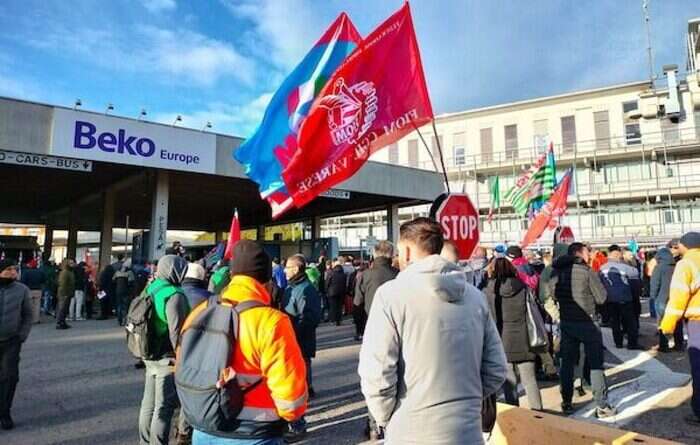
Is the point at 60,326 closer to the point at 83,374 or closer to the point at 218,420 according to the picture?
the point at 83,374

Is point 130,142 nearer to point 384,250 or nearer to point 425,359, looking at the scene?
point 384,250

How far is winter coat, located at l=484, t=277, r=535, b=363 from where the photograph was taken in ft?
16.3


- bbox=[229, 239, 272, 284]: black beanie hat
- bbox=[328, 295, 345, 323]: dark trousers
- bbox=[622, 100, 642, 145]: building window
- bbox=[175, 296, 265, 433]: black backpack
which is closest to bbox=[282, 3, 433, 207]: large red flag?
bbox=[229, 239, 272, 284]: black beanie hat

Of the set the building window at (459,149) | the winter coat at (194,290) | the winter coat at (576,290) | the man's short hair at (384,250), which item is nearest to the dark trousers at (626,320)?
the winter coat at (576,290)

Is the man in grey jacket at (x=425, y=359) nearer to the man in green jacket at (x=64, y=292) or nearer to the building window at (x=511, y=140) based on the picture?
the man in green jacket at (x=64, y=292)

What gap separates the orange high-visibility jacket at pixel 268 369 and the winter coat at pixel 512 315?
3.15 m

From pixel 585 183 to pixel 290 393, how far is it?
46357mm

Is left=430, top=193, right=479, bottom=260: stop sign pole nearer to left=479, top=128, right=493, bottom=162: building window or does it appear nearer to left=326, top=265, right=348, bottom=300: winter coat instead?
left=326, top=265, right=348, bottom=300: winter coat

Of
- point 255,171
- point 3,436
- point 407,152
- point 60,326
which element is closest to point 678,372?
point 255,171

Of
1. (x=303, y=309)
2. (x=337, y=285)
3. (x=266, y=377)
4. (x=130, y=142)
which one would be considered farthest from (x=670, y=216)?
(x=266, y=377)

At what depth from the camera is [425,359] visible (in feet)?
7.56

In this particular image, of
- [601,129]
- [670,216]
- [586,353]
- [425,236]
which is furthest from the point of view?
[601,129]

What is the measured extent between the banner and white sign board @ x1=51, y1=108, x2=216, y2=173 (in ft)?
33.0

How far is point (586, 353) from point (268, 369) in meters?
4.56
